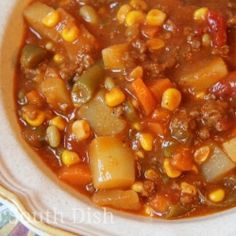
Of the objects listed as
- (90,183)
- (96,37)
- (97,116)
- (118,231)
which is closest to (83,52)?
(96,37)

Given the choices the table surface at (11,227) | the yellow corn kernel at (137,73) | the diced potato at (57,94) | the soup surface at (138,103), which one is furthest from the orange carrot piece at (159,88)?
the table surface at (11,227)

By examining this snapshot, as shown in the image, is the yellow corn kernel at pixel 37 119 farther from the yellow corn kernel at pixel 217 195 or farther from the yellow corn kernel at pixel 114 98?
the yellow corn kernel at pixel 217 195

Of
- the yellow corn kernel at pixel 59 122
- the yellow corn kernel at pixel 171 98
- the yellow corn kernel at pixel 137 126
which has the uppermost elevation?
the yellow corn kernel at pixel 59 122

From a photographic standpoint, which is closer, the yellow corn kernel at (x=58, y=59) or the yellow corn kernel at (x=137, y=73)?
the yellow corn kernel at (x=137, y=73)

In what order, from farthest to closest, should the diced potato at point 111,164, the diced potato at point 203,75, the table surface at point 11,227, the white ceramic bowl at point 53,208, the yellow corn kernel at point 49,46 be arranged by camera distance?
1. the yellow corn kernel at point 49,46
2. the table surface at point 11,227
3. the diced potato at point 203,75
4. the diced potato at point 111,164
5. the white ceramic bowl at point 53,208

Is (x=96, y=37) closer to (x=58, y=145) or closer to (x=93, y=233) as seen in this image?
(x=58, y=145)

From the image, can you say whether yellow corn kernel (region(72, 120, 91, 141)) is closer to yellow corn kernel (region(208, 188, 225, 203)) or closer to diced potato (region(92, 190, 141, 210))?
diced potato (region(92, 190, 141, 210))

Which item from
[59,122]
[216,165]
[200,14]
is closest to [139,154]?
[216,165]
